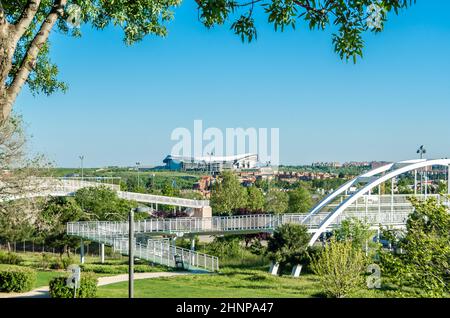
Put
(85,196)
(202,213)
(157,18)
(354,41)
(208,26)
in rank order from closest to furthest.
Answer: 1. (354,41)
2. (208,26)
3. (157,18)
4. (85,196)
5. (202,213)

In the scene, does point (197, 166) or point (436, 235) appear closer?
point (436, 235)

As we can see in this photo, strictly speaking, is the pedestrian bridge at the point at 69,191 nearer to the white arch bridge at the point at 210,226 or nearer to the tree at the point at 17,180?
the tree at the point at 17,180

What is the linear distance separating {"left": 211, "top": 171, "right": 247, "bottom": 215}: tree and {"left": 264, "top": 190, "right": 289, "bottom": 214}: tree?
87.9 inches

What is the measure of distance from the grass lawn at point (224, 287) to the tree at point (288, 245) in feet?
6.95

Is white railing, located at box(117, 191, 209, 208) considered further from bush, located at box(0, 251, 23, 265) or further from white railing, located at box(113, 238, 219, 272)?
bush, located at box(0, 251, 23, 265)

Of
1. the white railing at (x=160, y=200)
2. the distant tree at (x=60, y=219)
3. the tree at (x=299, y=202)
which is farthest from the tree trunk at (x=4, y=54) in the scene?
the tree at (x=299, y=202)

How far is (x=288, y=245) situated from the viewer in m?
26.5

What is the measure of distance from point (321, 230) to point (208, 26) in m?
26.6

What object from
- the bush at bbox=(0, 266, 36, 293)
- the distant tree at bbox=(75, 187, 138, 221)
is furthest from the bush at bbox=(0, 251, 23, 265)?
the bush at bbox=(0, 266, 36, 293)
